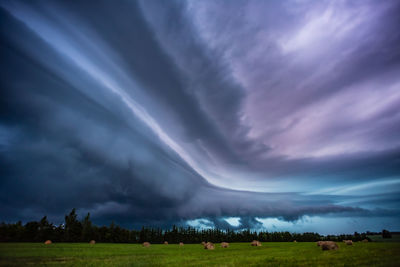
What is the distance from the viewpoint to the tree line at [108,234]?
8296 cm

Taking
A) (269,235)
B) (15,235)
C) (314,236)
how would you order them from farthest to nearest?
(314,236), (269,235), (15,235)

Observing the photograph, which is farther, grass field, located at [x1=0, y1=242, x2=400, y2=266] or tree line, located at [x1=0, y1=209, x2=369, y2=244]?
tree line, located at [x1=0, y1=209, x2=369, y2=244]

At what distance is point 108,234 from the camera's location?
107812mm

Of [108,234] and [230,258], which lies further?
[108,234]

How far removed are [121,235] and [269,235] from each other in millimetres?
105746

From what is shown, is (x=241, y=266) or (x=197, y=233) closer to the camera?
(x=241, y=266)

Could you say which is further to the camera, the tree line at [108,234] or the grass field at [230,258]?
the tree line at [108,234]

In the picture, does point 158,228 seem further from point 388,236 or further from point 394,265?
point 394,265

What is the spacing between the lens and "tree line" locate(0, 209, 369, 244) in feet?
272

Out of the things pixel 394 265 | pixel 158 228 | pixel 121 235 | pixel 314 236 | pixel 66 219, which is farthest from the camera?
pixel 314 236

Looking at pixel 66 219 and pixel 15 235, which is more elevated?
pixel 66 219

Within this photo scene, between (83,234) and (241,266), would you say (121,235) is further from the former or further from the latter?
(241,266)

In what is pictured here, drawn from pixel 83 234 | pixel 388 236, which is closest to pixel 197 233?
pixel 83 234

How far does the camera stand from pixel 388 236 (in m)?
106
